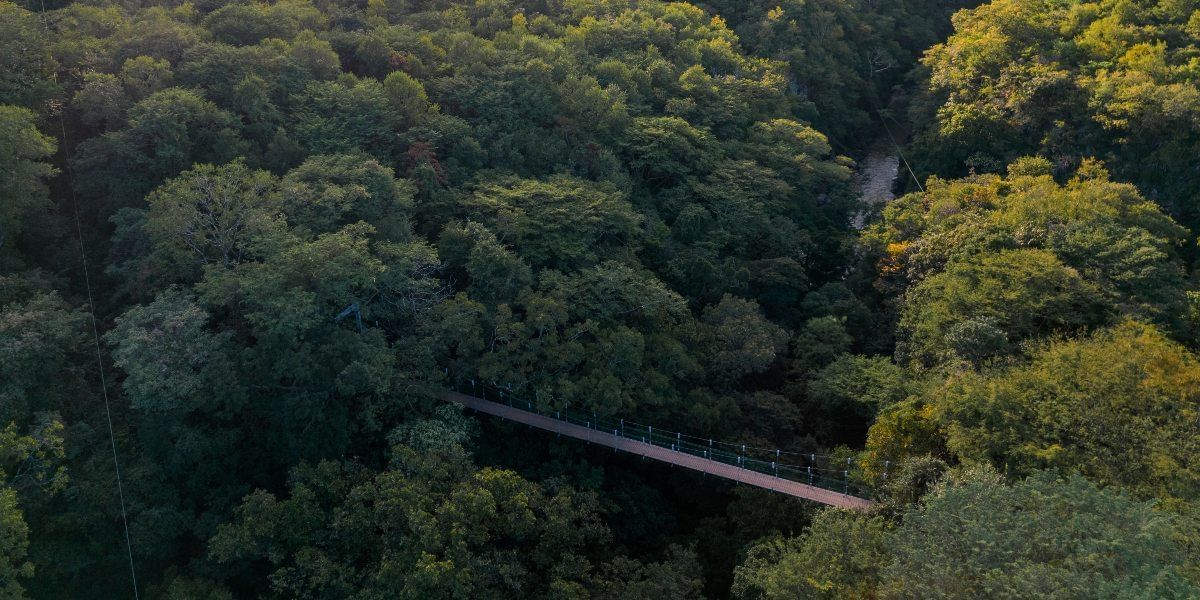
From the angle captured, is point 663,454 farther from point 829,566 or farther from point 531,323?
point 829,566

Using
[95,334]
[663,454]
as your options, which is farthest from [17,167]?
[663,454]

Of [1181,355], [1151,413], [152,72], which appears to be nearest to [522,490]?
[1151,413]

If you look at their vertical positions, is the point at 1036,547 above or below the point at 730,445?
above

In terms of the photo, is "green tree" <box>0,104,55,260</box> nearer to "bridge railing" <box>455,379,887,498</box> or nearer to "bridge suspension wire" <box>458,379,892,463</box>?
"bridge railing" <box>455,379,887,498</box>

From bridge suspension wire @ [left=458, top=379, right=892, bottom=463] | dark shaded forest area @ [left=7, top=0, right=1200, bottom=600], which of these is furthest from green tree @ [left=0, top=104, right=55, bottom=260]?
bridge suspension wire @ [left=458, top=379, right=892, bottom=463]

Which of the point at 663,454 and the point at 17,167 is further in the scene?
the point at 663,454

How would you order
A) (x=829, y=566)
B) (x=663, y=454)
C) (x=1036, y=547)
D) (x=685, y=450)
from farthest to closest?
(x=685, y=450) → (x=663, y=454) → (x=829, y=566) → (x=1036, y=547)
